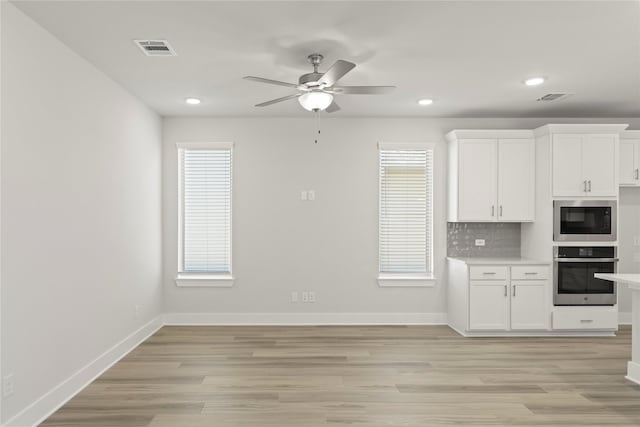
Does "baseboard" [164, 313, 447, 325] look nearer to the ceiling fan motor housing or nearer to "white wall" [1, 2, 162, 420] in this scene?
"white wall" [1, 2, 162, 420]

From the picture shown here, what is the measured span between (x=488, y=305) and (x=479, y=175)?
151 centimetres

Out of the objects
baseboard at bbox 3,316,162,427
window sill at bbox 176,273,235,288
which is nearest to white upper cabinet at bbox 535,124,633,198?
window sill at bbox 176,273,235,288

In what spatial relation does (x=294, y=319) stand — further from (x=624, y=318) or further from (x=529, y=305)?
(x=624, y=318)

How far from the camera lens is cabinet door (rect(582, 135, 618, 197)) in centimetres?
518

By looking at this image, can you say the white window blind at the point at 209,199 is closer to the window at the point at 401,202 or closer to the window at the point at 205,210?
the window at the point at 205,210

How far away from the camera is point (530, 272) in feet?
17.0

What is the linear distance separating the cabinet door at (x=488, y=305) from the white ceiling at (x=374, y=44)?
2071 millimetres

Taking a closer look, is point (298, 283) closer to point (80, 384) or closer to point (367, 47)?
point (80, 384)

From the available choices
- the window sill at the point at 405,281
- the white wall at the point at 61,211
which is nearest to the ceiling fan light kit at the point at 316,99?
the white wall at the point at 61,211

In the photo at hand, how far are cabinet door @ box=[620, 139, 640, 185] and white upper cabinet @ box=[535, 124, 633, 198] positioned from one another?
1.07 ft

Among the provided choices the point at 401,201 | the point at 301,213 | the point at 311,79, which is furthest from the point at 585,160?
the point at 311,79

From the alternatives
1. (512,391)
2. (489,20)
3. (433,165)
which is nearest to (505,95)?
(433,165)

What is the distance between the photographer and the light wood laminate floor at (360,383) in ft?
10.2

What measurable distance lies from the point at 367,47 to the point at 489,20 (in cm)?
87
